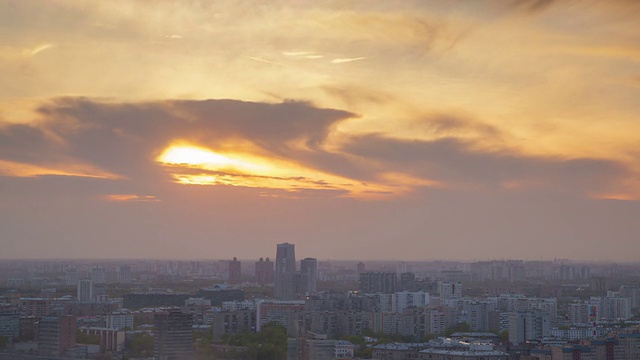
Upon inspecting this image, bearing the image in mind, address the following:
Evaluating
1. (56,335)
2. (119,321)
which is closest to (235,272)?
(119,321)

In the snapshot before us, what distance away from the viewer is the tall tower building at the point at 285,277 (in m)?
17.6

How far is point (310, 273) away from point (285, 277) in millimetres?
546

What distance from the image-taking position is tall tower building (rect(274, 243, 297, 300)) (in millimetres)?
17562

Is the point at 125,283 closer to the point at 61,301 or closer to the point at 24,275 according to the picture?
the point at 61,301

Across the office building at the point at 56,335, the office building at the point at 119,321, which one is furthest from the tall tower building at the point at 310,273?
the office building at the point at 56,335

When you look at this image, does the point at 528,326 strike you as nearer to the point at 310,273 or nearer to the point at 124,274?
the point at 124,274

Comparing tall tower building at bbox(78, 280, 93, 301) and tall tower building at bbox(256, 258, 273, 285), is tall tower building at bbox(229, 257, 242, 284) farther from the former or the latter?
tall tower building at bbox(78, 280, 93, 301)

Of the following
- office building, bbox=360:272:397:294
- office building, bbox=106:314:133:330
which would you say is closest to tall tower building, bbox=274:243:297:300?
office building, bbox=360:272:397:294

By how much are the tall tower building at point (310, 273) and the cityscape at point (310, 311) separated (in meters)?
0.03

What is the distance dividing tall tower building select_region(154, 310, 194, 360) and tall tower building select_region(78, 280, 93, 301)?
5.06 m

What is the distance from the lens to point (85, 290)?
15.1 meters

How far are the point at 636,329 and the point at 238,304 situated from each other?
581 cm

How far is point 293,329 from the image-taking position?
10906 millimetres

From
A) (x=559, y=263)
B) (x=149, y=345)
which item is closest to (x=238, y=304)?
(x=149, y=345)
